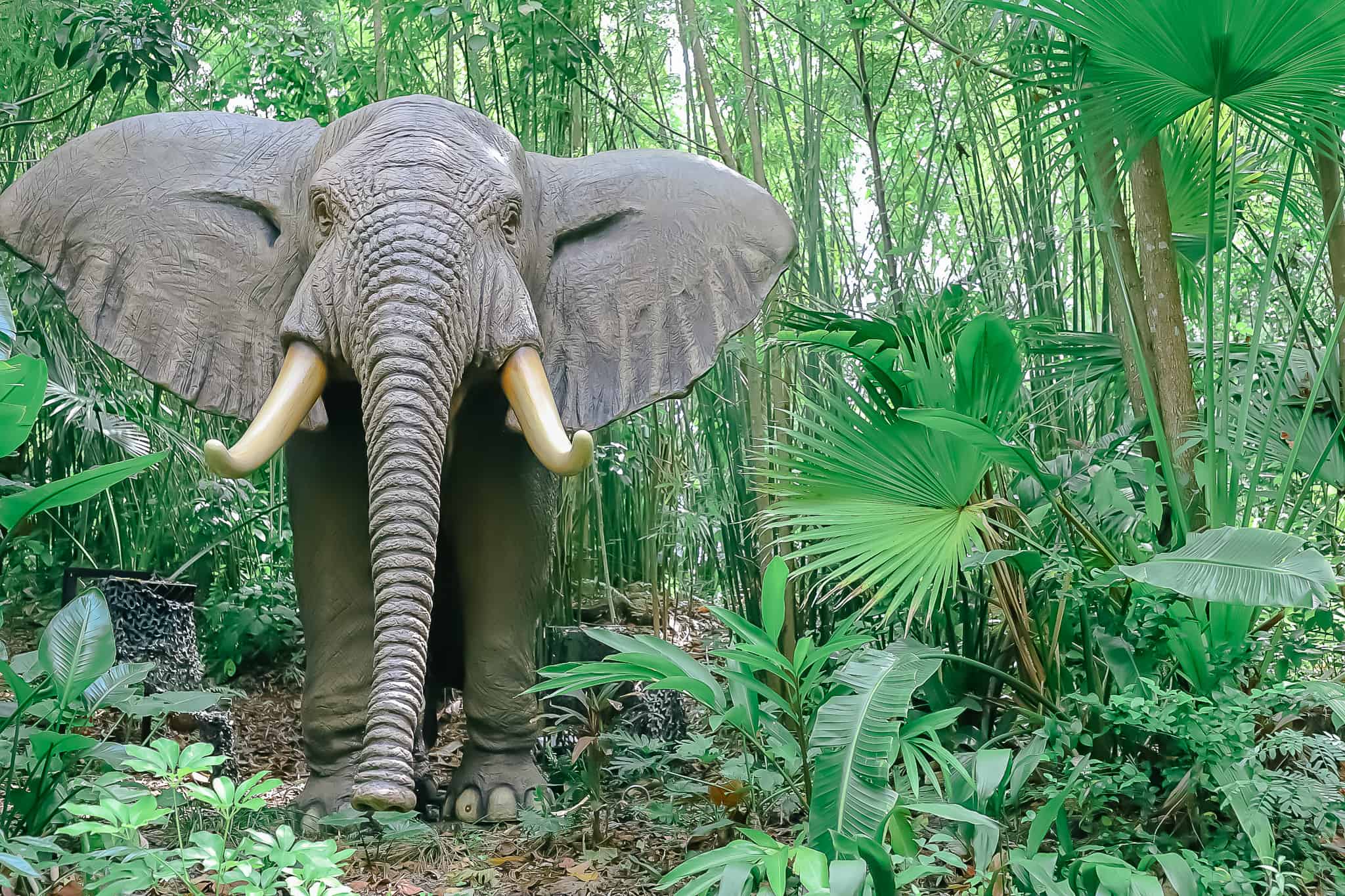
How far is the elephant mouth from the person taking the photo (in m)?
3.19

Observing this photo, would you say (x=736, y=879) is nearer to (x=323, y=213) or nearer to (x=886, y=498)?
(x=886, y=498)

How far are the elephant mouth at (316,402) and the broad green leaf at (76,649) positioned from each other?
49 centimetres

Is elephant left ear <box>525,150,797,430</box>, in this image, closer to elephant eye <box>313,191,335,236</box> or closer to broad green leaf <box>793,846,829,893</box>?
elephant eye <box>313,191,335,236</box>

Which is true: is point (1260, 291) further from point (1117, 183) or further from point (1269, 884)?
point (1269, 884)

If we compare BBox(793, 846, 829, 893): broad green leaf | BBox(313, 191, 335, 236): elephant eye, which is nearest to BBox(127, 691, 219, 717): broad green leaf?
BBox(313, 191, 335, 236): elephant eye

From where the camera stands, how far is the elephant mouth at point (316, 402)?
3.19 metres

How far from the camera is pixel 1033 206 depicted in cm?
502

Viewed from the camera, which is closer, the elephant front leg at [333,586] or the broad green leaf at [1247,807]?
the broad green leaf at [1247,807]

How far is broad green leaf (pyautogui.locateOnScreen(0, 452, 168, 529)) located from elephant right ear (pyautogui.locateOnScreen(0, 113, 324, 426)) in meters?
0.96

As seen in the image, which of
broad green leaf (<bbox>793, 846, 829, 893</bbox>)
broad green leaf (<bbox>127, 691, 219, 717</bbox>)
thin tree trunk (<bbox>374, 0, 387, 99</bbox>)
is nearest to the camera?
broad green leaf (<bbox>793, 846, 829, 893</bbox>)

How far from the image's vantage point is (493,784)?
12.7ft

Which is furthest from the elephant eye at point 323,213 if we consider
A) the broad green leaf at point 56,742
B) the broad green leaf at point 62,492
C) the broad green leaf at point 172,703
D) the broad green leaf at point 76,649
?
the broad green leaf at point 56,742

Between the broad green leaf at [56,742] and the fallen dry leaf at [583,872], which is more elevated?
the broad green leaf at [56,742]

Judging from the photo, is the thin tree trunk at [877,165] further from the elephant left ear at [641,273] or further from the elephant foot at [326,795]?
the elephant foot at [326,795]
